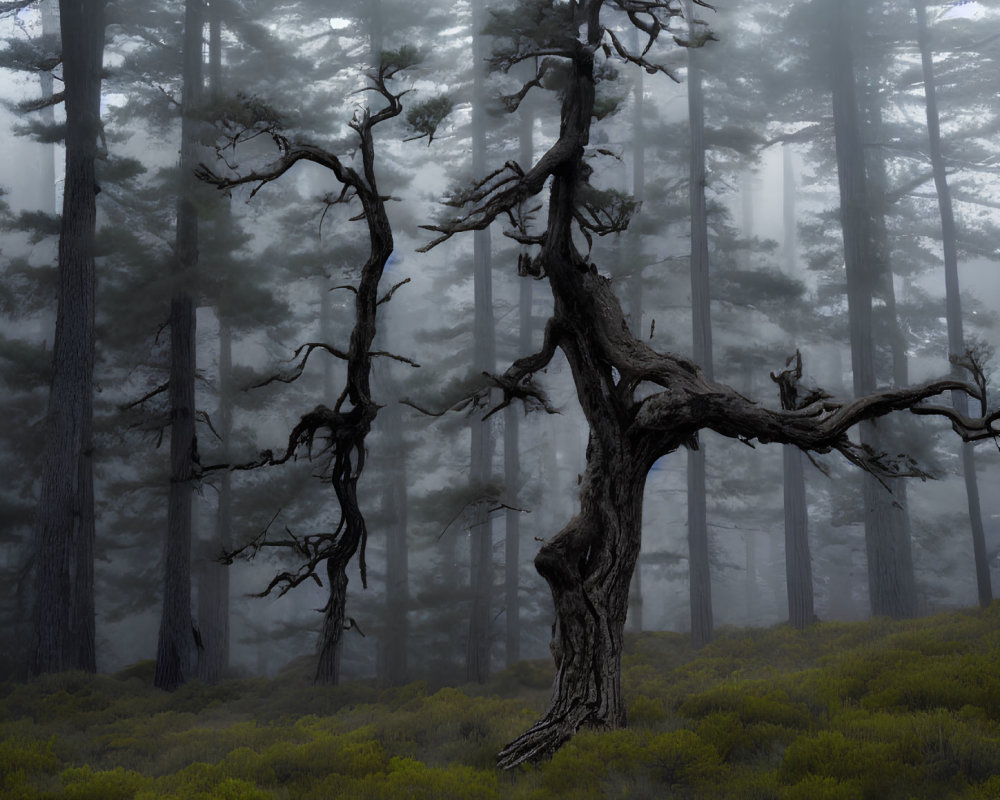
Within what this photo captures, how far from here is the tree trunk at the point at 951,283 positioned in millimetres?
15953

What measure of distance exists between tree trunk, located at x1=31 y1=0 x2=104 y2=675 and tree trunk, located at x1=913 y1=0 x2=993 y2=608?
1691 cm

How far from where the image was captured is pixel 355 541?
384 inches

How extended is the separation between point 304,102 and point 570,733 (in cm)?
1739

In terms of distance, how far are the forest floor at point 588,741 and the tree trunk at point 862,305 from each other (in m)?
3.62

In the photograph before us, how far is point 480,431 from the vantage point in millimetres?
17453

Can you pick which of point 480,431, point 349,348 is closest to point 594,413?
point 349,348

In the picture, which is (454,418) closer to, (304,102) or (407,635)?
(407,635)

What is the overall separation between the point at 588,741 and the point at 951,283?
15643mm

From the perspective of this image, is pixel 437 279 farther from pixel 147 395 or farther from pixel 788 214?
pixel 788 214

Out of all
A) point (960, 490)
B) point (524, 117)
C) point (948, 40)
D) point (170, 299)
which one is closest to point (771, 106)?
point (948, 40)

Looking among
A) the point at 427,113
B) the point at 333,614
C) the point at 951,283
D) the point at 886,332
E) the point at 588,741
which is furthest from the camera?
the point at 886,332

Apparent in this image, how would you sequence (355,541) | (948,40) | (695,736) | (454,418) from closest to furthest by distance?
(695,736) → (355,541) → (948,40) → (454,418)

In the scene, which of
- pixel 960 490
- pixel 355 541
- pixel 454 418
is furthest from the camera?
pixel 960 490

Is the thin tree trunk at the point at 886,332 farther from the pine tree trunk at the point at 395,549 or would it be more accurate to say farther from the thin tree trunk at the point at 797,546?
the pine tree trunk at the point at 395,549
